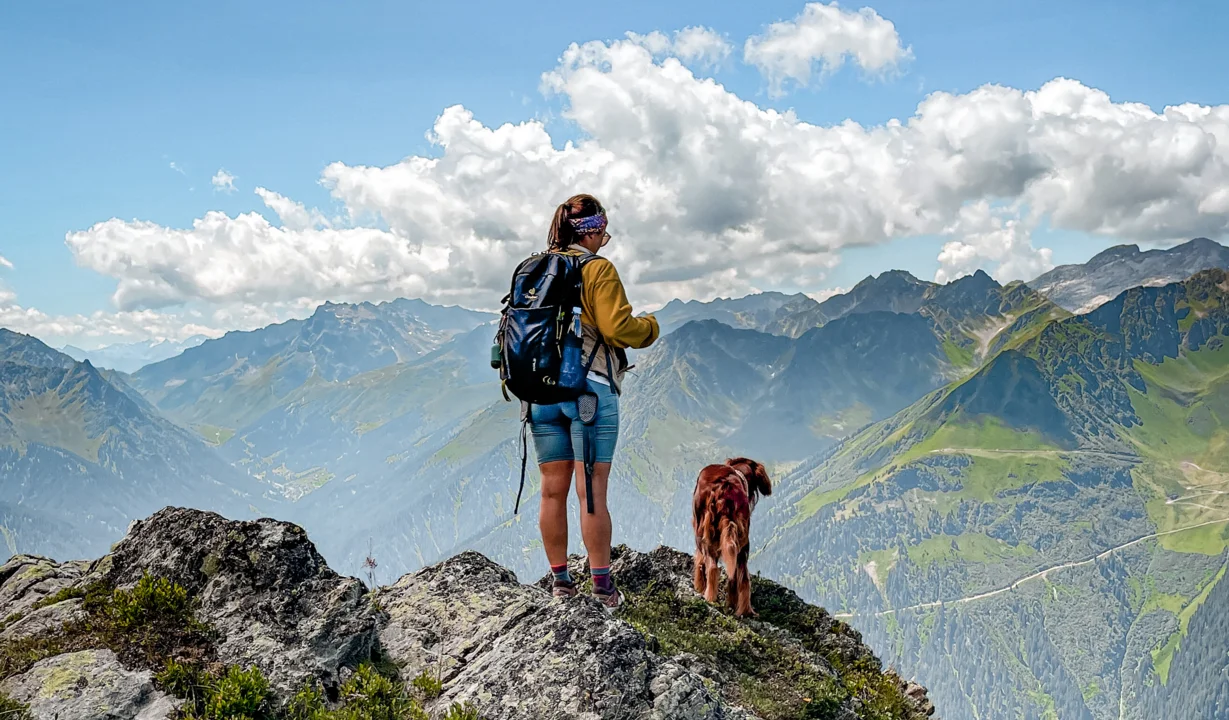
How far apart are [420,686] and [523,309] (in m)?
3.78

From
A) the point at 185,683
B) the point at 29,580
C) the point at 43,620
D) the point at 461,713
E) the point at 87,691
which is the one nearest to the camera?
the point at 461,713

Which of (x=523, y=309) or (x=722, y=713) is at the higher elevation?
(x=523, y=309)

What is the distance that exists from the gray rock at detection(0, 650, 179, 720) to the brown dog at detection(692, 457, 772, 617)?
7.50 metres

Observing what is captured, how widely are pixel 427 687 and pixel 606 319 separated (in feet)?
12.8

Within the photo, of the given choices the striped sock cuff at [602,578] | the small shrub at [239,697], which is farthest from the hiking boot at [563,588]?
the small shrub at [239,697]

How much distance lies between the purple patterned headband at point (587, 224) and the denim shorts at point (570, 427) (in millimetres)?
1773

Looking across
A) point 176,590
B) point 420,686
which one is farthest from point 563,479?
point 176,590

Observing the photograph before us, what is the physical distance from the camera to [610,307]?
796 cm

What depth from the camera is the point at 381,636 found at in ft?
27.1

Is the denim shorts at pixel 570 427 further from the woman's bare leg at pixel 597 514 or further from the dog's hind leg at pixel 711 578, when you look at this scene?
the dog's hind leg at pixel 711 578

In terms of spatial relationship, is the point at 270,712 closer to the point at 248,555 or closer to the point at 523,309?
the point at 248,555

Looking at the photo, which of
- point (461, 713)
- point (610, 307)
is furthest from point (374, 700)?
point (610, 307)

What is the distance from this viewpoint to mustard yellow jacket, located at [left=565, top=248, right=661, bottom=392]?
7.94 metres

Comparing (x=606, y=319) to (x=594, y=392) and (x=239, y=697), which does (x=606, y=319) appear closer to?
(x=594, y=392)
